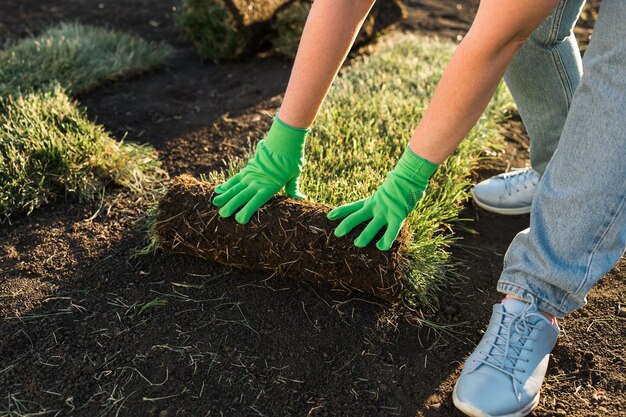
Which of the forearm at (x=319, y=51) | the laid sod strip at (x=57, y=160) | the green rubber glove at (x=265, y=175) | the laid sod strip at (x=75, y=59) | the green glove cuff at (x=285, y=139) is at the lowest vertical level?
the laid sod strip at (x=75, y=59)

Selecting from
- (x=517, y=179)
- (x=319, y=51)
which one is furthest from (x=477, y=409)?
(x=517, y=179)

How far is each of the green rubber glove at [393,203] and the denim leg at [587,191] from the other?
34 cm

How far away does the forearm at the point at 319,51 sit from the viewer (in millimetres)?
2006

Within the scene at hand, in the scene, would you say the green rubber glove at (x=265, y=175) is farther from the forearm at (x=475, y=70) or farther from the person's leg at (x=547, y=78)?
the person's leg at (x=547, y=78)

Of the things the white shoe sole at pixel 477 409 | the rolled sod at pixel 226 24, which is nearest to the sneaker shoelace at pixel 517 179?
the white shoe sole at pixel 477 409

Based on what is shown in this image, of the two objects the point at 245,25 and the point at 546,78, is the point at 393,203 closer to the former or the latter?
the point at 546,78

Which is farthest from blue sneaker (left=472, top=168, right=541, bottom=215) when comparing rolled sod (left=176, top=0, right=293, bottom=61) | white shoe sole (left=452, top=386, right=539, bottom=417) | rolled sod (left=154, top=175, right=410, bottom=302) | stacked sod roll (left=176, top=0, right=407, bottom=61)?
rolled sod (left=176, top=0, right=293, bottom=61)

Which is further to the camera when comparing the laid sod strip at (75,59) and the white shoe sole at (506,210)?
the laid sod strip at (75,59)

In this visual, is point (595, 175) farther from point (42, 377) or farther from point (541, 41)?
point (42, 377)

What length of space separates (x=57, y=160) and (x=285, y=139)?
3.66 feet

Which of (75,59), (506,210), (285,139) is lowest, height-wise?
(75,59)

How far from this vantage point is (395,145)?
9.75 feet

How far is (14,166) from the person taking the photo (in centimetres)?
261

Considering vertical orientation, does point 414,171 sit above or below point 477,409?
above
